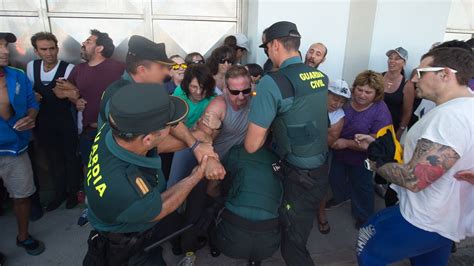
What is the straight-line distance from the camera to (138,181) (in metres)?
1.55

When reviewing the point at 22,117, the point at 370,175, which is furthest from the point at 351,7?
the point at 22,117

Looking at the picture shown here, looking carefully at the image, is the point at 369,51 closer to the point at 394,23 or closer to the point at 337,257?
the point at 394,23

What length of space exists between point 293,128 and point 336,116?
3.77ft

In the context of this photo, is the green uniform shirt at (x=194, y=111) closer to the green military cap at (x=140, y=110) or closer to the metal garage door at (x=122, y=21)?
the green military cap at (x=140, y=110)

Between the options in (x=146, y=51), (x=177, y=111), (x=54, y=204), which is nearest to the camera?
(x=177, y=111)

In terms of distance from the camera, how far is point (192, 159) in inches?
121

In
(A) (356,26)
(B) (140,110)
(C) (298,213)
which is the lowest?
(C) (298,213)

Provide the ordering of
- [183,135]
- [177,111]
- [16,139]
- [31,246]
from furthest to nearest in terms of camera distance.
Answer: [31,246]
[16,139]
[183,135]
[177,111]

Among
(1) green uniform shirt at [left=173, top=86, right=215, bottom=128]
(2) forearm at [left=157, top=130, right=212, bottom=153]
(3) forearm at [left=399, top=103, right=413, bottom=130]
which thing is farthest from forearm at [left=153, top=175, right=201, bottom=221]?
(3) forearm at [left=399, top=103, right=413, bottom=130]

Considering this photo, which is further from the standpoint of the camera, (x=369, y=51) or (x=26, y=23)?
(x=369, y=51)

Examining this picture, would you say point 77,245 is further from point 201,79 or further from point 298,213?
point 298,213

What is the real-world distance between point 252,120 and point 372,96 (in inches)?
66.7

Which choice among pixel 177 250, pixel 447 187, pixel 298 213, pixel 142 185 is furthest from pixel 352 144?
pixel 142 185

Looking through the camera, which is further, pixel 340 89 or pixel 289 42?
pixel 340 89
